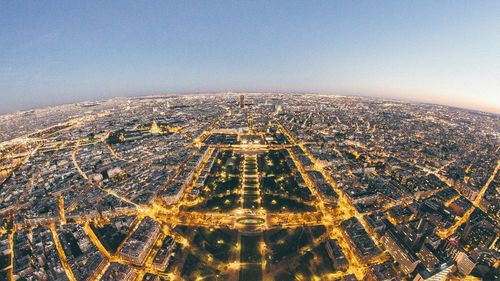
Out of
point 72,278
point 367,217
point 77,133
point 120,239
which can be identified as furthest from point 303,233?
point 77,133

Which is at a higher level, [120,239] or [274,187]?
[274,187]

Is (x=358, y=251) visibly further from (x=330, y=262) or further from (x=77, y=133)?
(x=77, y=133)

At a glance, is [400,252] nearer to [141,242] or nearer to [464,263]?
[464,263]

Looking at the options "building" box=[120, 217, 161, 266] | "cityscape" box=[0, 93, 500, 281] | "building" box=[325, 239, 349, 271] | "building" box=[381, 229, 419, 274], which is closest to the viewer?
"building" box=[325, 239, 349, 271]

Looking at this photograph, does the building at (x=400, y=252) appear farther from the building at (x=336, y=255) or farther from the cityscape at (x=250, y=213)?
the building at (x=336, y=255)

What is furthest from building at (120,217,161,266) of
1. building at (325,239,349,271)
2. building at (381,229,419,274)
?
building at (381,229,419,274)

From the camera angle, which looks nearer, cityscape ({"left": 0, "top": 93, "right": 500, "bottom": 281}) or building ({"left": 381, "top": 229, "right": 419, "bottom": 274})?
building ({"left": 381, "top": 229, "right": 419, "bottom": 274})

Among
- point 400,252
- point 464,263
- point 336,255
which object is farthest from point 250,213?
point 464,263

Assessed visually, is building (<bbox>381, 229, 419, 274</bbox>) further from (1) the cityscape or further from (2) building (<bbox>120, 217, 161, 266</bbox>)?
(2) building (<bbox>120, 217, 161, 266</bbox>)
